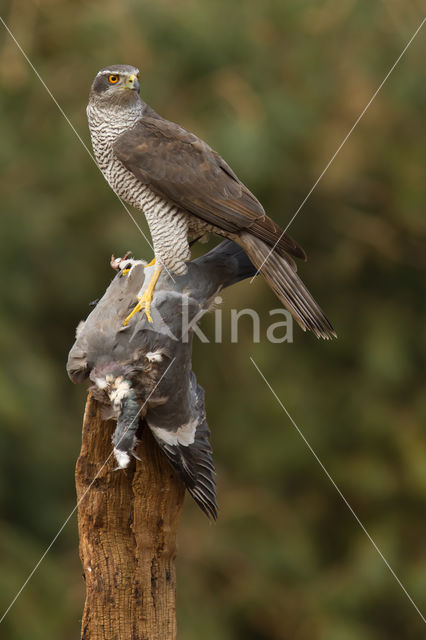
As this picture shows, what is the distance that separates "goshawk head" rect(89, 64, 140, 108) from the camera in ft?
10.3

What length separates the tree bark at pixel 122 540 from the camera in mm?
3008

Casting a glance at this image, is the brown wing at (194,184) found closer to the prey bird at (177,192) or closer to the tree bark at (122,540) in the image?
the prey bird at (177,192)

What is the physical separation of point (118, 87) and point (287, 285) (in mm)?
855

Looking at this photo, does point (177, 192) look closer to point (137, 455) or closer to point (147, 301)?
point (147, 301)

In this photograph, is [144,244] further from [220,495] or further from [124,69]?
[124,69]

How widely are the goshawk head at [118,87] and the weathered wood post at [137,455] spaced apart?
0.54m

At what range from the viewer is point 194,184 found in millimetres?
3096

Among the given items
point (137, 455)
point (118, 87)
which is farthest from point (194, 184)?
point (137, 455)

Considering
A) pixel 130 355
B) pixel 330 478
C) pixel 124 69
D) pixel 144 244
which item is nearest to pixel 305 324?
pixel 130 355

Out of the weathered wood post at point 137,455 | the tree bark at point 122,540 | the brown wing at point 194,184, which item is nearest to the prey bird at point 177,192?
the brown wing at point 194,184

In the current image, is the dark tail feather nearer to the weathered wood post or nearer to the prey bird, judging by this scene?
the prey bird

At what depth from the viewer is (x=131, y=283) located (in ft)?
10.1

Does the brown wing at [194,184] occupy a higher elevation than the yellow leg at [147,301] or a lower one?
higher

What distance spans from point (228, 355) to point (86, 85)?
2.04 meters
